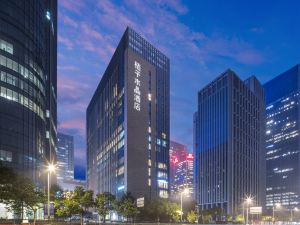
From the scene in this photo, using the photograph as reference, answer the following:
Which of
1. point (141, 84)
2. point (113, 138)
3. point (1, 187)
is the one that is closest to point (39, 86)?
point (1, 187)

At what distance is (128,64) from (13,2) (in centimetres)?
6778

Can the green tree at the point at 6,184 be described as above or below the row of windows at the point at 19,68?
below

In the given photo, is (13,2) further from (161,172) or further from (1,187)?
(161,172)

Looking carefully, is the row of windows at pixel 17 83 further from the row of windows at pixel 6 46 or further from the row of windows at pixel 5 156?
the row of windows at pixel 5 156

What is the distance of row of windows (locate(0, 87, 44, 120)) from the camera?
265 feet

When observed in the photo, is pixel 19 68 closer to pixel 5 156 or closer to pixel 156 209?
pixel 5 156

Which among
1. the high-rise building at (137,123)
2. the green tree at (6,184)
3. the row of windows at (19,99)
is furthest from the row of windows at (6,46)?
the high-rise building at (137,123)

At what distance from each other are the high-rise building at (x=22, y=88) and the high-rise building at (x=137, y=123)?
53.0 metres

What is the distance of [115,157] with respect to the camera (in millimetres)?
162500

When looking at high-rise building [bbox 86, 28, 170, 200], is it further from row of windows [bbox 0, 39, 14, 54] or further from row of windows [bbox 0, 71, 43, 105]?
row of windows [bbox 0, 39, 14, 54]

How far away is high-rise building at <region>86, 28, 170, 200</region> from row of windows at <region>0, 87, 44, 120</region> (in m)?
57.8

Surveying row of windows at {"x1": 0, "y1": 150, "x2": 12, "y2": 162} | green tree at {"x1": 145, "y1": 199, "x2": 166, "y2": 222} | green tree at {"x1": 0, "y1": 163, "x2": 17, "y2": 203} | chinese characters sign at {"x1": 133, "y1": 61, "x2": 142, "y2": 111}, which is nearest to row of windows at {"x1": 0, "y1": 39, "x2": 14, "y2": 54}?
row of windows at {"x1": 0, "y1": 150, "x2": 12, "y2": 162}

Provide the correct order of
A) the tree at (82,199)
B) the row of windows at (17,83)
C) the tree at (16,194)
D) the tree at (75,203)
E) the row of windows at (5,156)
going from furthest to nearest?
the row of windows at (17,83), the row of windows at (5,156), the tree at (82,199), the tree at (75,203), the tree at (16,194)

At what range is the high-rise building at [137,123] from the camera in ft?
485
